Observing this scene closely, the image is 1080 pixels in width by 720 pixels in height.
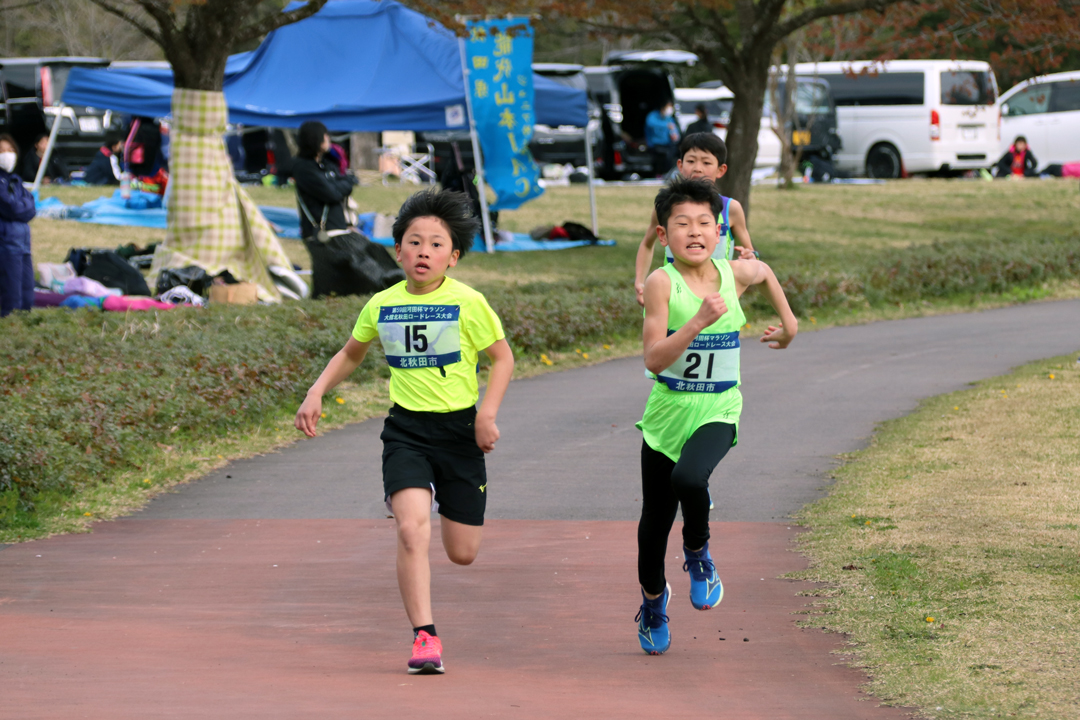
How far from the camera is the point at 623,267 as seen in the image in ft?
62.8

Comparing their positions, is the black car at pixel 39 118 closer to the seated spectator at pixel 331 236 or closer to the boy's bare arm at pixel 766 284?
the seated spectator at pixel 331 236

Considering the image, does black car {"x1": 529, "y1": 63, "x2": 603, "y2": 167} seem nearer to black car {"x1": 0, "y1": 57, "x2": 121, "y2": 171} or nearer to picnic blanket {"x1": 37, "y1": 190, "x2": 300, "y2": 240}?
black car {"x1": 0, "y1": 57, "x2": 121, "y2": 171}

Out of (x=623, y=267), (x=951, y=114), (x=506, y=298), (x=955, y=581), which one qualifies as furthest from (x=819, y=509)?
(x=951, y=114)

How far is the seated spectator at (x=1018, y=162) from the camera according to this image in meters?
33.1

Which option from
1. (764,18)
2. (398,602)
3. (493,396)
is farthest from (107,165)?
(493,396)

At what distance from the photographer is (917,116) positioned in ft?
106

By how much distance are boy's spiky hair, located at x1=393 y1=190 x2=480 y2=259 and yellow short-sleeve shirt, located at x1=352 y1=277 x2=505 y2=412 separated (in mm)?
245

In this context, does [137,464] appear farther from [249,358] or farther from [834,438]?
[834,438]

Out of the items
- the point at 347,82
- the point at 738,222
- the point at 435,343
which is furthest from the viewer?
the point at 347,82

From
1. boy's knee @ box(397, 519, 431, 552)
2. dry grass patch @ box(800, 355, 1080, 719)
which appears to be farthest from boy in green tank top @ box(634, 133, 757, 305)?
boy's knee @ box(397, 519, 431, 552)

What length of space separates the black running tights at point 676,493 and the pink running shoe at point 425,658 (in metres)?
0.75

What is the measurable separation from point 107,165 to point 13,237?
52.2 ft

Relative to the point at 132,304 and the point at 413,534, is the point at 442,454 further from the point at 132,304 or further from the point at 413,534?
the point at 132,304

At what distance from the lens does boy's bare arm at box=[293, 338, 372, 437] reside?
16.3 ft
